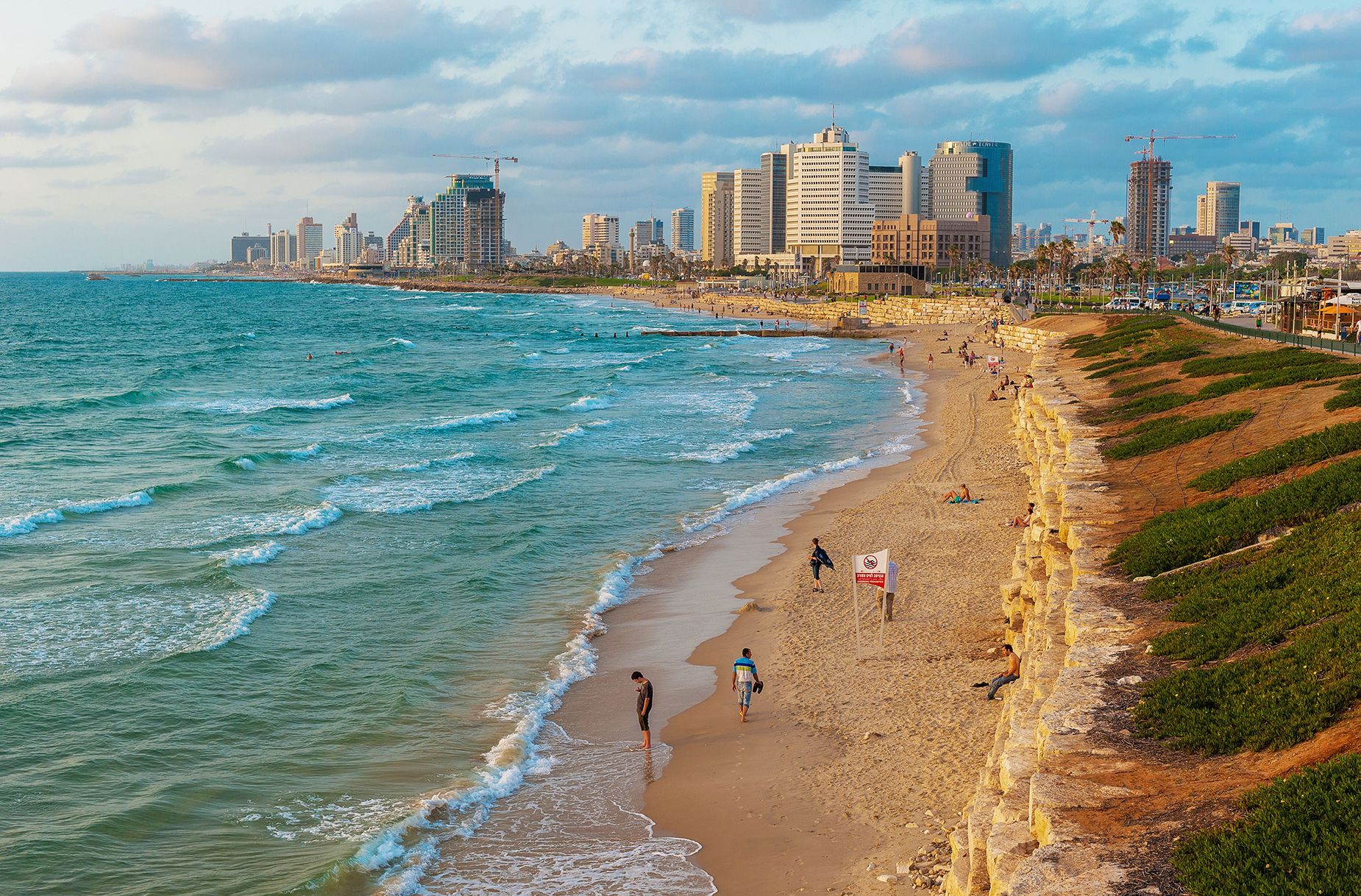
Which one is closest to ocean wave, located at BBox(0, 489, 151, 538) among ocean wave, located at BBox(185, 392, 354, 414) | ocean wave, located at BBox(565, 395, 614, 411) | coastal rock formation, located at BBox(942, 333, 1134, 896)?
ocean wave, located at BBox(185, 392, 354, 414)

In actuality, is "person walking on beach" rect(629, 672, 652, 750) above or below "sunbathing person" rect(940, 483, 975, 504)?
below

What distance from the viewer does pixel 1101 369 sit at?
159ft

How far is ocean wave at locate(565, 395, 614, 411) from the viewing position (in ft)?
Result: 189

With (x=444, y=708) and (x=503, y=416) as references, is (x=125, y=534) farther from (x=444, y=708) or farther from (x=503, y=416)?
(x=503, y=416)

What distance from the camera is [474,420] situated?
170 feet

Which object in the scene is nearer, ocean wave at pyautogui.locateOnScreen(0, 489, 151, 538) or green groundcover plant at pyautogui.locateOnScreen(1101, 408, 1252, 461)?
green groundcover plant at pyautogui.locateOnScreen(1101, 408, 1252, 461)

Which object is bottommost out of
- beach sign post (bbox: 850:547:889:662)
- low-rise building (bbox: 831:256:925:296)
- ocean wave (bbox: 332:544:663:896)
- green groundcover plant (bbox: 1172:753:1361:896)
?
ocean wave (bbox: 332:544:663:896)

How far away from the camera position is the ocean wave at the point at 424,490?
3294 cm

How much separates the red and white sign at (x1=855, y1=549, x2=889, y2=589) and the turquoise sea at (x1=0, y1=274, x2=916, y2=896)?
5177 mm

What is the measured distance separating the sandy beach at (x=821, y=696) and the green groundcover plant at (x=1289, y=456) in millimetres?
4631

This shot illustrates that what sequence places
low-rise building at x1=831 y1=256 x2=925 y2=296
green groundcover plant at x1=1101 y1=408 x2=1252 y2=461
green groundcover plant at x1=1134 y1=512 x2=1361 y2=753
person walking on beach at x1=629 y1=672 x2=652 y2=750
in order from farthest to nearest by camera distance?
low-rise building at x1=831 y1=256 x2=925 y2=296 < green groundcover plant at x1=1101 y1=408 x2=1252 y2=461 < person walking on beach at x1=629 y1=672 x2=652 y2=750 < green groundcover plant at x1=1134 y1=512 x2=1361 y2=753

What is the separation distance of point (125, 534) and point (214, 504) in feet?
13.3

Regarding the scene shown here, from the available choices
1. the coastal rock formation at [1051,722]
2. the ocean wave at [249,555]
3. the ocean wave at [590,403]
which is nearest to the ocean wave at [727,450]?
the ocean wave at [590,403]

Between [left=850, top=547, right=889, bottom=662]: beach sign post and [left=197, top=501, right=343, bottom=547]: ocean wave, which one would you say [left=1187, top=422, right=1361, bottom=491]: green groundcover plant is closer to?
[left=850, top=547, right=889, bottom=662]: beach sign post
